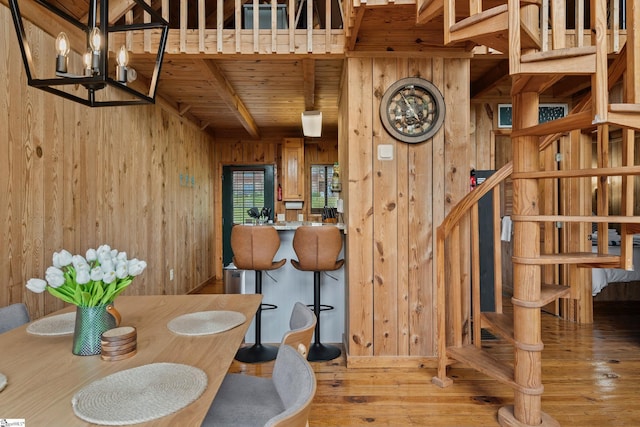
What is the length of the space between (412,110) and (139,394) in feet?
8.54

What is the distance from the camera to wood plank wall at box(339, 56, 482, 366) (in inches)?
115

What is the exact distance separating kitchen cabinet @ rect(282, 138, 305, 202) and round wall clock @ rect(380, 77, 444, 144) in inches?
140

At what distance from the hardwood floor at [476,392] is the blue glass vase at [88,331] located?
132 cm

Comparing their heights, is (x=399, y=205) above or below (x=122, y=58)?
below

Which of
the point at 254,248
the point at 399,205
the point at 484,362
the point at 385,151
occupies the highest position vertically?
the point at 385,151

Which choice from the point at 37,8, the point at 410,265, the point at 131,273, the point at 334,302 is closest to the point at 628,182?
the point at 410,265

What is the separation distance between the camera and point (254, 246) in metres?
2.98

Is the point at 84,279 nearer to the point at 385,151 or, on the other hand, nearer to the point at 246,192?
the point at 385,151

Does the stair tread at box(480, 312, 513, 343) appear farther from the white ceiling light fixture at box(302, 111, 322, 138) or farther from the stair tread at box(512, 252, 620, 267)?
the white ceiling light fixture at box(302, 111, 322, 138)

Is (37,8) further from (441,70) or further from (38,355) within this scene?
(441,70)

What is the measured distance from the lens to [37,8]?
2.34 metres

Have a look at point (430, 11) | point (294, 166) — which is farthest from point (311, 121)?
point (294, 166)

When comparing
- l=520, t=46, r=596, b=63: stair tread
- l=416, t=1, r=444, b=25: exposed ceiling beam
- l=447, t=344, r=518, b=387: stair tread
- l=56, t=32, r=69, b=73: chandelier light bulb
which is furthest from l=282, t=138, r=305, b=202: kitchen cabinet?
l=56, t=32, r=69, b=73: chandelier light bulb

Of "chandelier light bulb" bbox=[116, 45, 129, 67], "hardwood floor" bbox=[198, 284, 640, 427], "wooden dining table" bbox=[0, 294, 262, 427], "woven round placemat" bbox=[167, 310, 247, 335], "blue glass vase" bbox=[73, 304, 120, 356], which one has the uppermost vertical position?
"chandelier light bulb" bbox=[116, 45, 129, 67]
